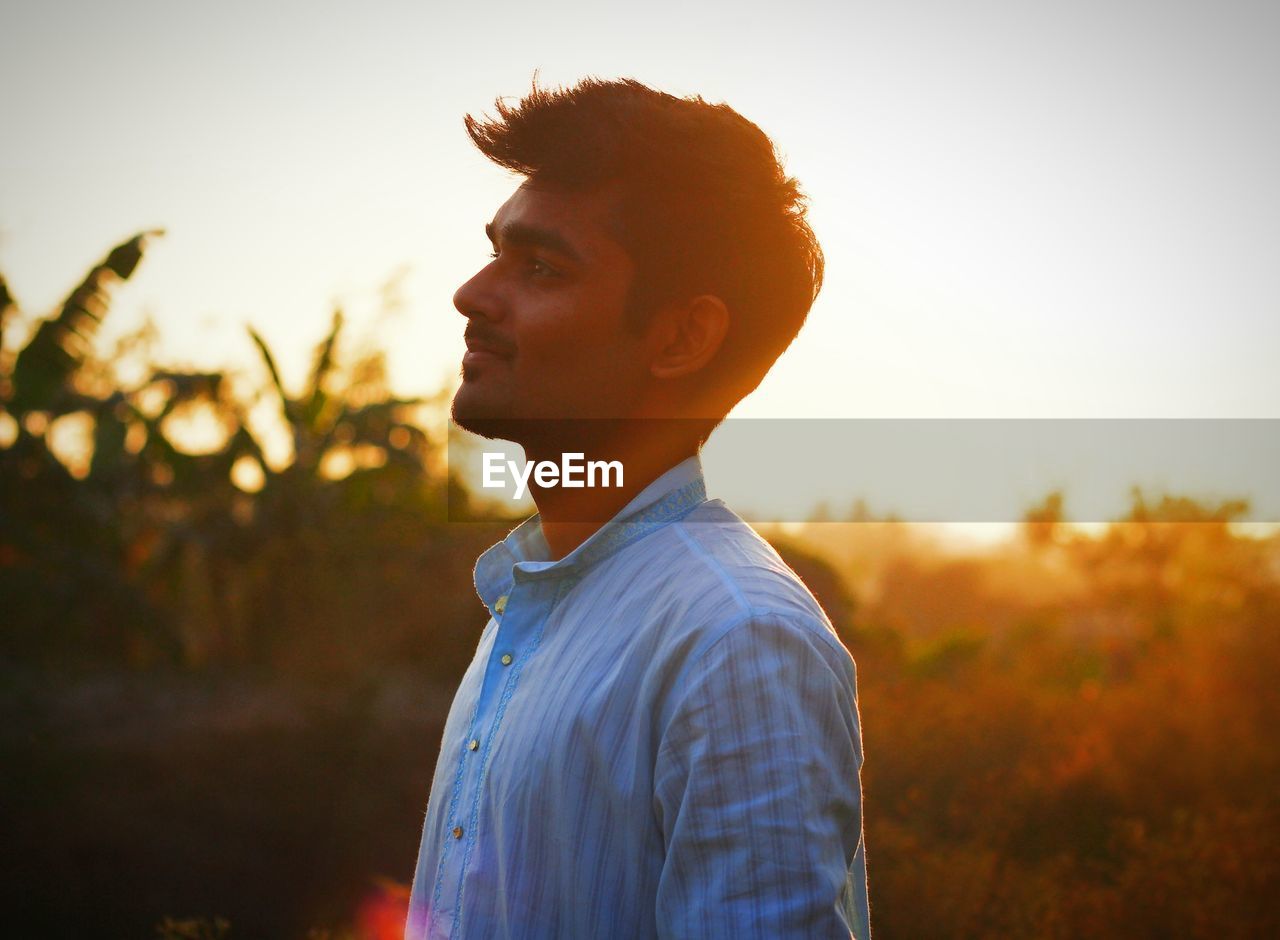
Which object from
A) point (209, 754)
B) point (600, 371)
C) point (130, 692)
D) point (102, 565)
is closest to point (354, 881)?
point (209, 754)

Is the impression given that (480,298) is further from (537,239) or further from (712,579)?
(712,579)

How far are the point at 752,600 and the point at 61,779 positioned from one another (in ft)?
38.8

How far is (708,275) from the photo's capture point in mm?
→ 1755

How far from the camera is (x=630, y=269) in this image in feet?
5.59

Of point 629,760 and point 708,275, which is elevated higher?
point 708,275

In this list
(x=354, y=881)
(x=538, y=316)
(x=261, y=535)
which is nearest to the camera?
(x=538, y=316)

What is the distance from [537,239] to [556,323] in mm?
158

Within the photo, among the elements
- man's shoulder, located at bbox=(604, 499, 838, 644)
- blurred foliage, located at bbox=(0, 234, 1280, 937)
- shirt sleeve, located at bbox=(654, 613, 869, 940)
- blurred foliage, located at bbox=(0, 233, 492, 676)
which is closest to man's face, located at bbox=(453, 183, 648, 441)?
man's shoulder, located at bbox=(604, 499, 838, 644)

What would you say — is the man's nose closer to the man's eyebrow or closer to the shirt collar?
the man's eyebrow

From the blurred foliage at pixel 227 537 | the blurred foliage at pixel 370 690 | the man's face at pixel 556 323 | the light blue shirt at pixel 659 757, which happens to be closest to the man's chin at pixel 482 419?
the man's face at pixel 556 323

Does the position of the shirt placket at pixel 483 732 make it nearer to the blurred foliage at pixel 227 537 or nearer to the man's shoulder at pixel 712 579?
the man's shoulder at pixel 712 579

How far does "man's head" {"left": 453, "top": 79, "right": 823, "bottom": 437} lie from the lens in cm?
169

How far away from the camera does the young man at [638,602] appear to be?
1138 mm

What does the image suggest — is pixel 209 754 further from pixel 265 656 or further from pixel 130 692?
pixel 265 656
